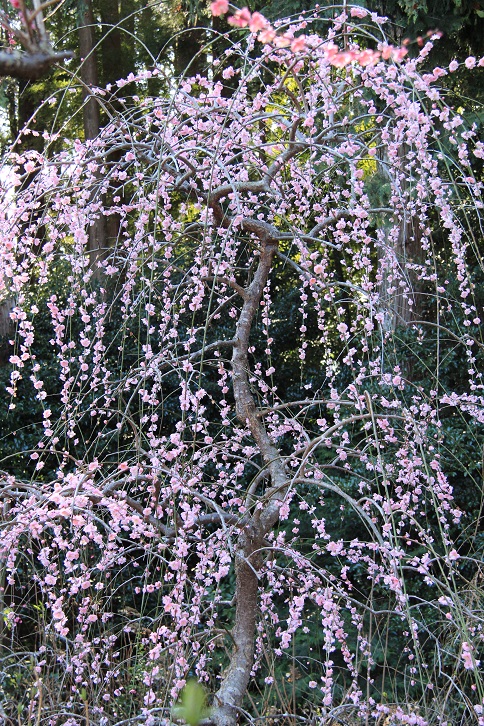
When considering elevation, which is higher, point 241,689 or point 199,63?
point 199,63

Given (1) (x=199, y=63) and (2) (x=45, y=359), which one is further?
(1) (x=199, y=63)

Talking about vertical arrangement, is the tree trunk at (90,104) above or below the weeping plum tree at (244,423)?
above

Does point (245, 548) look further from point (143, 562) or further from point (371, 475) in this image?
point (143, 562)

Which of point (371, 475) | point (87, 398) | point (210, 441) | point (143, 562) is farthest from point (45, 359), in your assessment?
point (210, 441)

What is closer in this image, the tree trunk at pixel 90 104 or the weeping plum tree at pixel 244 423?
the weeping plum tree at pixel 244 423

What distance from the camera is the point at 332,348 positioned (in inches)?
192

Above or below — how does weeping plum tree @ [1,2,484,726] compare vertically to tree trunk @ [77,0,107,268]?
below

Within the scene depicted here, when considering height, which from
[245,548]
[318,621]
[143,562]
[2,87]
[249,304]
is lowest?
[318,621]

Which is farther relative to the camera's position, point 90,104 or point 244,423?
point 90,104

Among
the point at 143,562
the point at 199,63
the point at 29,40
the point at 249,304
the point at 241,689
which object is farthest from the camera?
the point at 199,63

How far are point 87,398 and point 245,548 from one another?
2459 mm

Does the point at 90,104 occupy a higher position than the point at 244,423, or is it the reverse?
the point at 90,104

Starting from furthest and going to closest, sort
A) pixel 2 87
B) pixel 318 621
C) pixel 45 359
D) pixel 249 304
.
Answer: pixel 2 87 < pixel 45 359 < pixel 318 621 < pixel 249 304

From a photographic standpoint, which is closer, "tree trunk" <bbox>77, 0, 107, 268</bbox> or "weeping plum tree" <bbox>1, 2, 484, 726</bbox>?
"weeping plum tree" <bbox>1, 2, 484, 726</bbox>
